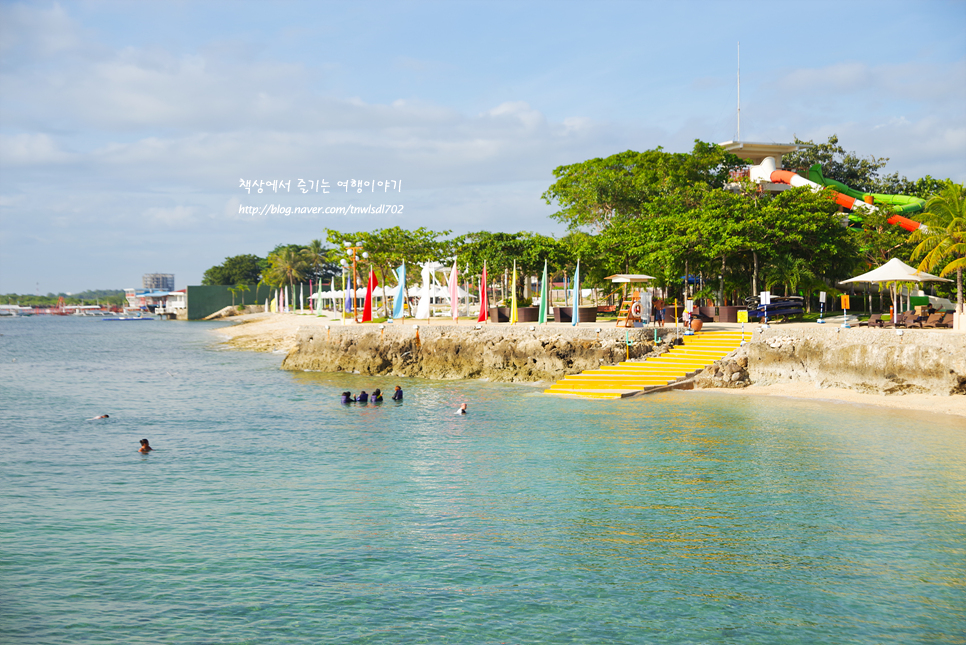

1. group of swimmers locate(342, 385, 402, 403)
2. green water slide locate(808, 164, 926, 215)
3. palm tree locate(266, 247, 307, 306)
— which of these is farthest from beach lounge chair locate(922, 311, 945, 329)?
palm tree locate(266, 247, 307, 306)

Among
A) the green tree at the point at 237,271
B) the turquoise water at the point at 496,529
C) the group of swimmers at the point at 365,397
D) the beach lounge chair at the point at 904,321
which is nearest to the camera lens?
the turquoise water at the point at 496,529

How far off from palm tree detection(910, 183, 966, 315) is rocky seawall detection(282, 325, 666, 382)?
11.6m

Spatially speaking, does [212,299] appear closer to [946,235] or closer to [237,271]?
[237,271]

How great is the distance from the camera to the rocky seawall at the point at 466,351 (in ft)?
103

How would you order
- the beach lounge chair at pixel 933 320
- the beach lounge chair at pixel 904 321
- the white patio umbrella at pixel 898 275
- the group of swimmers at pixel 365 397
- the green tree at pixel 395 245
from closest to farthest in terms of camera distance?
the group of swimmers at pixel 365 397 → the white patio umbrella at pixel 898 275 → the beach lounge chair at pixel 933 320 → the beach lounge chair at pixel 904 321 → the green tree at pixel 395 245

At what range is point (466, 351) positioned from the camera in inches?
1380

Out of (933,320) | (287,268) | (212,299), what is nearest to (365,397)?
(933,320)

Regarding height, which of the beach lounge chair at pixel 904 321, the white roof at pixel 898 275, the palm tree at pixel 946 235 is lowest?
the beach lounge chair at pixel 904 321

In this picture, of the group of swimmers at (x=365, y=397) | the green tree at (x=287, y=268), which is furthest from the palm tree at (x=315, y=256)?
the group of swimmers at (x=365, y=397)

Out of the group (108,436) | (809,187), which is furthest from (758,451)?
(809,187)

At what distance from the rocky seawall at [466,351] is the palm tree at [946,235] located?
38.0 ft

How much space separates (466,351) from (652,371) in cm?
999

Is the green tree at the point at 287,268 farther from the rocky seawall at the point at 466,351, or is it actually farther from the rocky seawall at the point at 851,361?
the rocky seawall at the point at 851,361

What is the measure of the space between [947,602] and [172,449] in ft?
59.7
